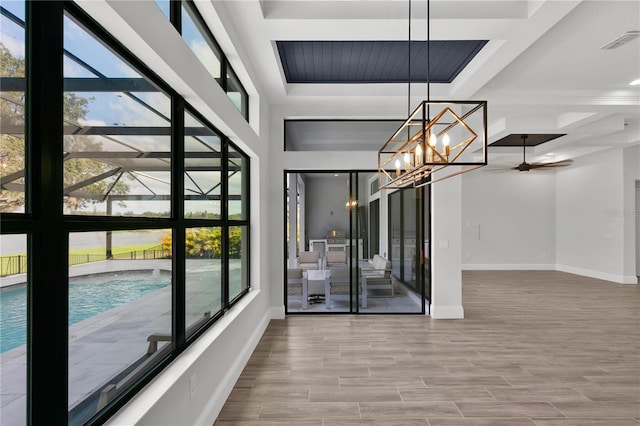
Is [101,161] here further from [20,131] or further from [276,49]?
[276,49]

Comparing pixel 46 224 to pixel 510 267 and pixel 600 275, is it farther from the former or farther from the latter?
pixel 510 267

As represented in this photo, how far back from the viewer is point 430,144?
83.2 inches

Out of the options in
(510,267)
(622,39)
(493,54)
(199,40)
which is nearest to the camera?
(199,40)

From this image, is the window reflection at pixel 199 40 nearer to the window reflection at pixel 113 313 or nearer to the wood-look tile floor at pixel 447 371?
the window reflection at pixel 113 313

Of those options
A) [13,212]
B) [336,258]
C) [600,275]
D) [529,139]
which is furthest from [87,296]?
[600,275]

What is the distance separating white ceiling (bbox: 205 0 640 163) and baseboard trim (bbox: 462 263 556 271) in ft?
16.0

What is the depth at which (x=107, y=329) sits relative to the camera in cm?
148

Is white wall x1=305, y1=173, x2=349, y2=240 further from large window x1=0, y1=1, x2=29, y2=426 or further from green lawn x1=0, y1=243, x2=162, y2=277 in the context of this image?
large window x1=0, y1=1, x2=29, y2=426

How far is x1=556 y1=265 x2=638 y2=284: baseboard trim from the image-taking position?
762 centimetres

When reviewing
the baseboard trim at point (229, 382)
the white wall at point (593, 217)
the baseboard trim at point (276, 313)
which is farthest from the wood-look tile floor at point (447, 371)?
the white wall at point (593, 217)

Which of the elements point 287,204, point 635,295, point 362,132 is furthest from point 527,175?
point 287,204

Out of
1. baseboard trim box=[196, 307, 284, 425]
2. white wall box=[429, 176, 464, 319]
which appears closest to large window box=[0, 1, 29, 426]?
baseboard trim box=[196, 307, 284, 425]

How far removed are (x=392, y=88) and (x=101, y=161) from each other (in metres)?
3.88

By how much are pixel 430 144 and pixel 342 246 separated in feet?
10.7
